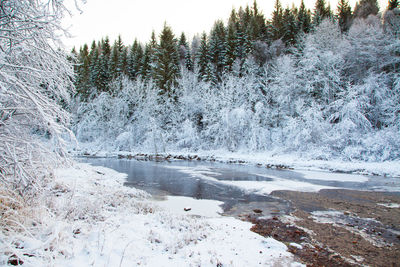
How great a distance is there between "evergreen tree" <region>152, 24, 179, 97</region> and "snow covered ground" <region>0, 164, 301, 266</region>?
113ft

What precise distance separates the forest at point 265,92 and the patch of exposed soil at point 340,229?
14351 mm

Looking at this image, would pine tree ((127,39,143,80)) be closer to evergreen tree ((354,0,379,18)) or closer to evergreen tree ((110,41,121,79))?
evergreen tree ((110,41,121,79))

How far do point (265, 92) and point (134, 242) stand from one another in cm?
3523

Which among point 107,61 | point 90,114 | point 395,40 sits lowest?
point 90,114

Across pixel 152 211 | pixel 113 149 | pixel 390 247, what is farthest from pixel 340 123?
pixel 113 149

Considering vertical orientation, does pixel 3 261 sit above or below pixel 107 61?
below

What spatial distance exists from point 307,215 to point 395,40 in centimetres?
2777

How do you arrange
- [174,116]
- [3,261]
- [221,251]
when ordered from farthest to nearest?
[174,116] < [221,251] < [3,261]

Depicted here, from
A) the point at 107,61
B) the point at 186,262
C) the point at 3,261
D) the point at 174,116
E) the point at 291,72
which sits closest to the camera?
the point at 3,261

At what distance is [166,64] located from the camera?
1676 inches

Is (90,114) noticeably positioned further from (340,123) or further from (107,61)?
(340,123)

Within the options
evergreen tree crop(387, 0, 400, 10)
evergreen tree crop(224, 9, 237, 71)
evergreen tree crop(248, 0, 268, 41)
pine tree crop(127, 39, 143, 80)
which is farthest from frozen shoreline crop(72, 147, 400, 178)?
evergreen tree crop(387, 0, 400, 10)

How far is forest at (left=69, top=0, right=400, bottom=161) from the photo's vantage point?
24.1 metres

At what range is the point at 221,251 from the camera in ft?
15.3
